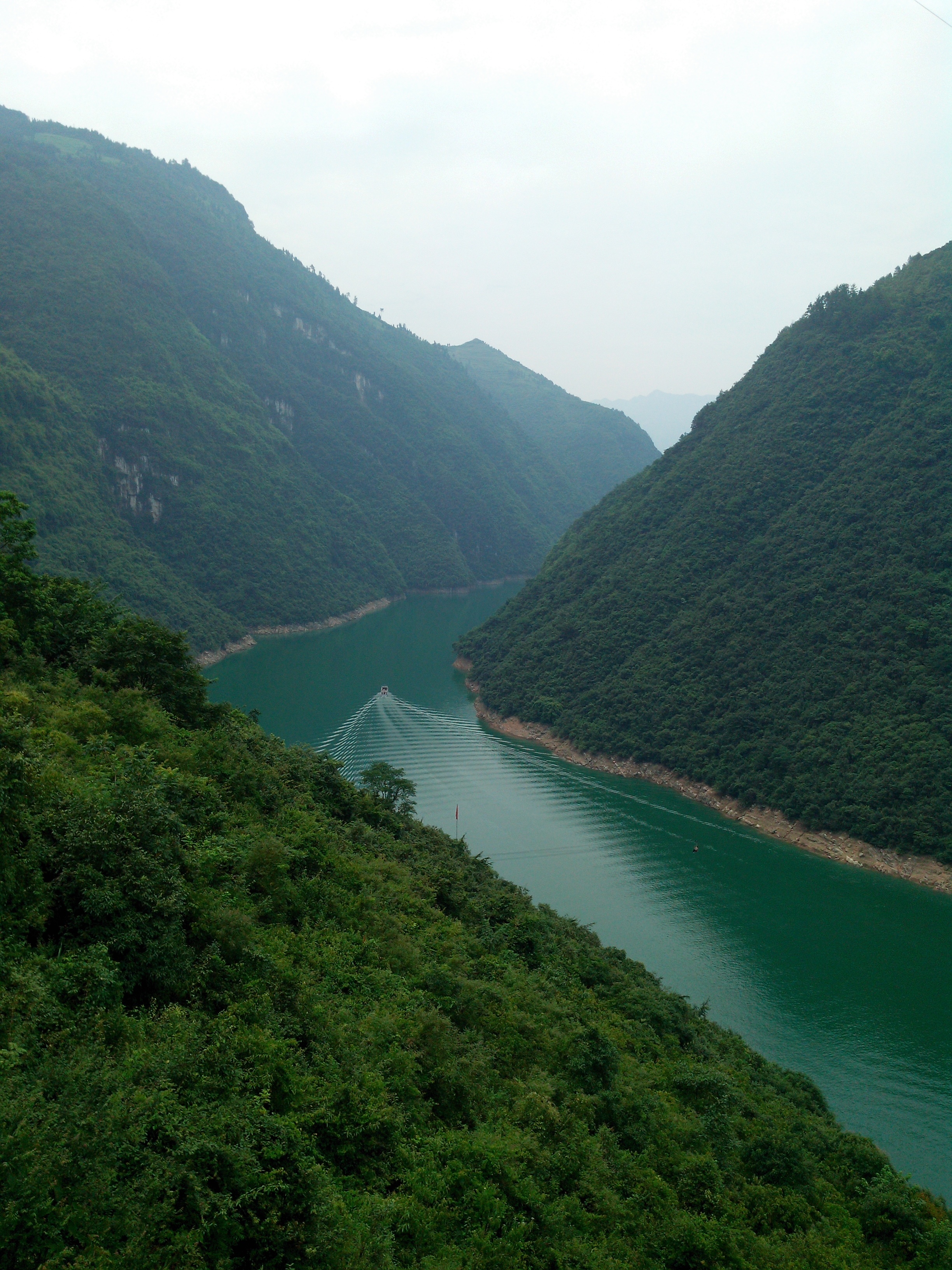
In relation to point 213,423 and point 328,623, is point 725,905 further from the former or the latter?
point 213,423

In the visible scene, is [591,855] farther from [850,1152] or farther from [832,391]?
[832,391]

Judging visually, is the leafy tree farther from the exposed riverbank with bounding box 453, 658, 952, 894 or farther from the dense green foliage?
the exposed riverbank with bounding box 453, 658, 952, 894

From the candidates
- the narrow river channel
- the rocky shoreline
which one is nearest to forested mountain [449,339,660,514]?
the rocky shoreline

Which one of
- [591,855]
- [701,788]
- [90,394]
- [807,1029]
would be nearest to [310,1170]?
[807,1029]

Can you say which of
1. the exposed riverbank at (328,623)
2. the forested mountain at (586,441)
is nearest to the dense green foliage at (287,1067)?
the exposed riverbank at (328,623)

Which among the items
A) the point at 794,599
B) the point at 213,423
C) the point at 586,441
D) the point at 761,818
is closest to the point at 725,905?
the point at 761,818
